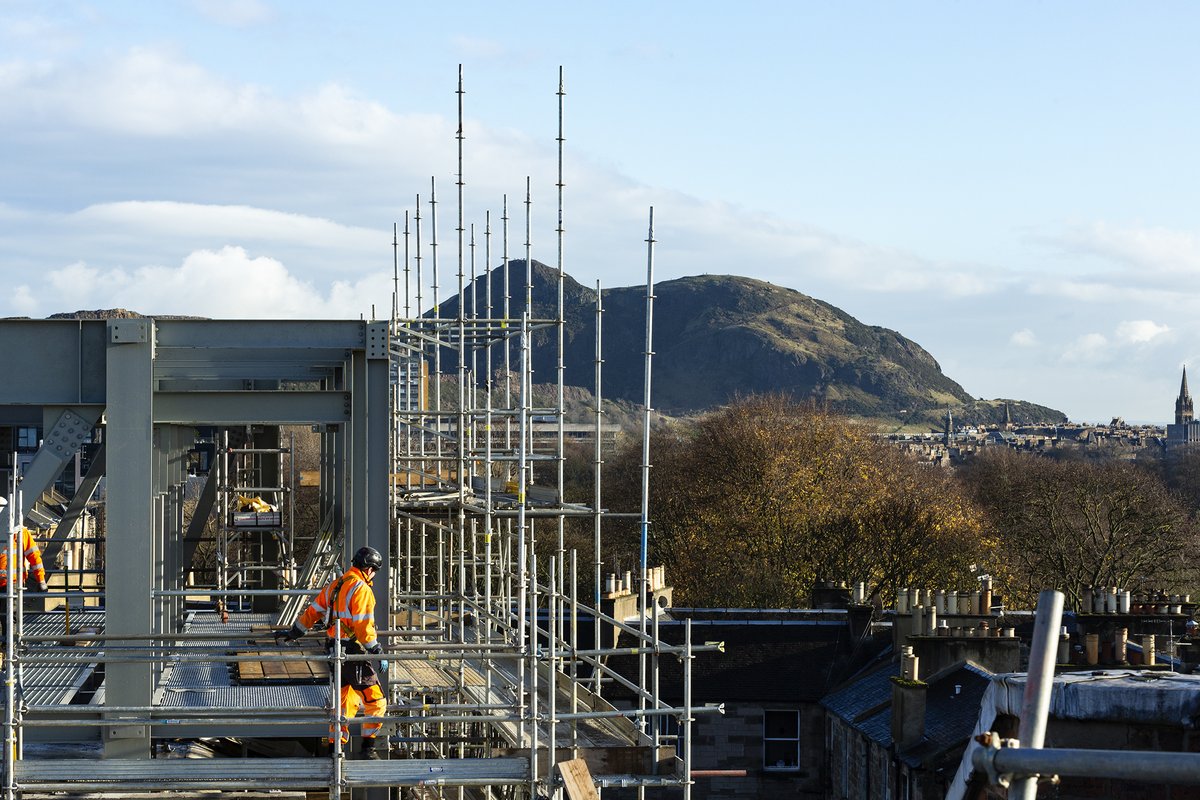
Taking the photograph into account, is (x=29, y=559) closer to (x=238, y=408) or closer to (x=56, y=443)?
(x=56, y=443)

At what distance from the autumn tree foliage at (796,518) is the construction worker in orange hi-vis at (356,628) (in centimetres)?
3715

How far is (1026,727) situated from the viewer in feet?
15.3

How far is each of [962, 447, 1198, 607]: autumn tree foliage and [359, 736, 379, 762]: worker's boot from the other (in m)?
38.6

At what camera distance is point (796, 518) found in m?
55.5

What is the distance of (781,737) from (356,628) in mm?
20594

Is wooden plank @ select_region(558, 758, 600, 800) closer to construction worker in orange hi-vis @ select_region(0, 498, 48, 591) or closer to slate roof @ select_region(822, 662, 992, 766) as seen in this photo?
construction worker in orange hi-vis @ select_region(0, 498, 48, 591)

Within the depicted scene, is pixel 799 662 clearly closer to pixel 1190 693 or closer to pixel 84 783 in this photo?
pixel 84 783

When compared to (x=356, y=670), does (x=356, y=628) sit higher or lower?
higher

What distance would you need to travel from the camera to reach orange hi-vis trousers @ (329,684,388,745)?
12.6 metres

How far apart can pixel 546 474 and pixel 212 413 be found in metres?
79.7

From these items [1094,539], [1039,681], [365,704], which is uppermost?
[1039,681]

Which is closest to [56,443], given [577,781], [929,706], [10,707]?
[10,707]

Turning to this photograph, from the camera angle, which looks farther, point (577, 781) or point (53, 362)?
point (53, 362)

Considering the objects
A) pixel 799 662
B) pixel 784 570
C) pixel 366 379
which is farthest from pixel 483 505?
pixel 784 570
